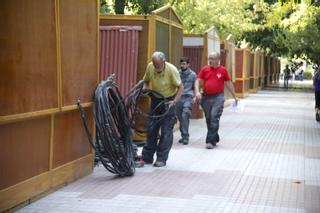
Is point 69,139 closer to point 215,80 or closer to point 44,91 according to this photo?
point 44,91

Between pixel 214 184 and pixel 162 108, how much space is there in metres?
1.76

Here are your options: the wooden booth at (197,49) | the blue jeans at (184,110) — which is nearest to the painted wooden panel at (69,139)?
the blue jeans at (184,110)

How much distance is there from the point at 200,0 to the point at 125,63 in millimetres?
16483

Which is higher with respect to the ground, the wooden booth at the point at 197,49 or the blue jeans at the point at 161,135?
the wooden booth at the point at 197,49

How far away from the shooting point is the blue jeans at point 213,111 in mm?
11320

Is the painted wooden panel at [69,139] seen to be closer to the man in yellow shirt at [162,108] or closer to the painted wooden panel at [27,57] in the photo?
the painted wooden panel at [27,57]

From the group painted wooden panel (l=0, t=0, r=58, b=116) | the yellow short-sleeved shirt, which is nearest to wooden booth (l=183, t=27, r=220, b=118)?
the yellow short-sleeved shirt

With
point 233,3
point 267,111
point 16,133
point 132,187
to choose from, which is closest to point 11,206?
point 16,133

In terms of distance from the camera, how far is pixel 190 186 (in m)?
7.87

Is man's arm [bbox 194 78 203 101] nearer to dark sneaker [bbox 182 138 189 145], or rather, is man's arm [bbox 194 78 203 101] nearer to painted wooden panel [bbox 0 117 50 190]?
dark sneaker [bbox 182 138 189 145]

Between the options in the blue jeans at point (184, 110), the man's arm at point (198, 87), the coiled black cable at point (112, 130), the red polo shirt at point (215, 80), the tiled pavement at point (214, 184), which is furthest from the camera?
the blue jeans at point (184, 110)

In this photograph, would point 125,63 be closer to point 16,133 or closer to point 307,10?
point 16,133

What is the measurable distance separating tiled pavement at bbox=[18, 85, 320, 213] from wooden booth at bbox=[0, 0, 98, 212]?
31 centimetres

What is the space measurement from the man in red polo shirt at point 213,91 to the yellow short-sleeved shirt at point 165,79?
72.9 inches
